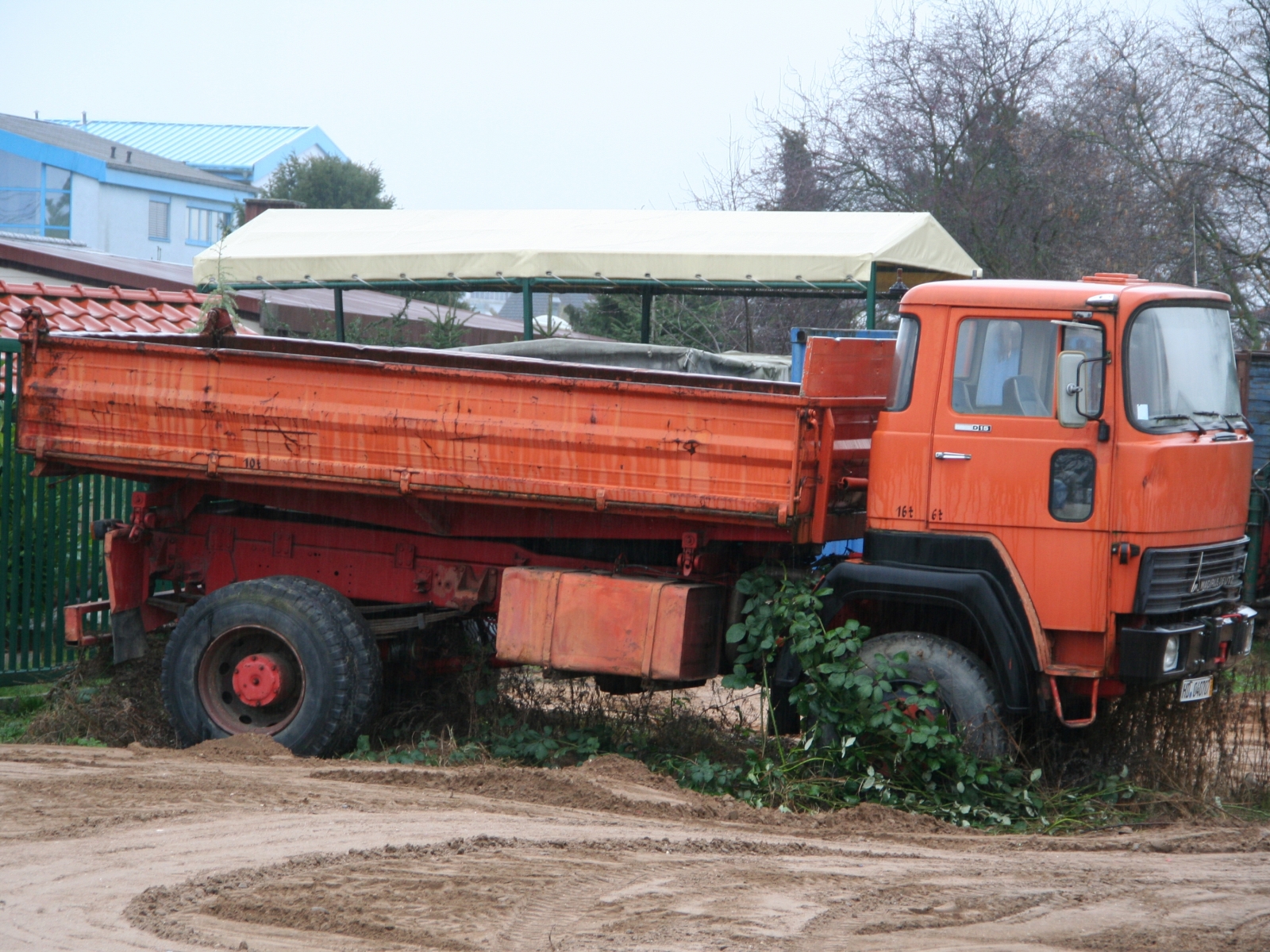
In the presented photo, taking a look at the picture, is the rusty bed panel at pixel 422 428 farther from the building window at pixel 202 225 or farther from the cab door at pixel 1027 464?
the building window at pixel 202 225

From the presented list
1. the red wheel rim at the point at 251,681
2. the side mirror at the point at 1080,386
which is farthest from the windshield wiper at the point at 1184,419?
the red wheel rim at the point at 251,681

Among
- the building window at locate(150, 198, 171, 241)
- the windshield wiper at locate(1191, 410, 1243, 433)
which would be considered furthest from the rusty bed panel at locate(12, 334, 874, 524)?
the building window at locate(150, 198, 171, 241)

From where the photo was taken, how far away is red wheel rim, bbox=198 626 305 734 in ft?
23.3

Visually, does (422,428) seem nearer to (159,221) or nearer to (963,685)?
(963,685)

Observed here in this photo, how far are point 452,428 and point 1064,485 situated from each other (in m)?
3.07

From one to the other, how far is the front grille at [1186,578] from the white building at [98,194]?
Answer: 132ft

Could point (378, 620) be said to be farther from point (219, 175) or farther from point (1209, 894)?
point (219, 175)

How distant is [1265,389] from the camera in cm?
1170

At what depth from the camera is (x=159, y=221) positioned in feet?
159

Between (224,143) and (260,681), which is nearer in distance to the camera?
(260,681)

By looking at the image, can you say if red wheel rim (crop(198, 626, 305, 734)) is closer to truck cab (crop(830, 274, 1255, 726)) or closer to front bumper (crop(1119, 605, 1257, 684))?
truck cab (crop(830, 274, 1255, 726))

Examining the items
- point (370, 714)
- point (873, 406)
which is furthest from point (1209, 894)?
point (370, 714)

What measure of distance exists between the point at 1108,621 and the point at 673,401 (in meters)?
2.31

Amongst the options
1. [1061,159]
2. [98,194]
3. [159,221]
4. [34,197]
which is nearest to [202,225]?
[159,221]
